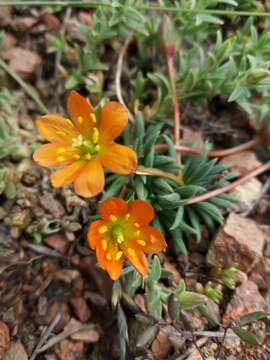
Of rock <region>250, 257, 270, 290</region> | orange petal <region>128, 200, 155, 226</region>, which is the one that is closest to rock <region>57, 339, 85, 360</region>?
orange petal <region>128, 200, 155, 226</region>

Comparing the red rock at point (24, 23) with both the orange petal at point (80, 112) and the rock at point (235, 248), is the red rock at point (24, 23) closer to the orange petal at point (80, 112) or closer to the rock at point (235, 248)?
the orange petal at point (80, 112)

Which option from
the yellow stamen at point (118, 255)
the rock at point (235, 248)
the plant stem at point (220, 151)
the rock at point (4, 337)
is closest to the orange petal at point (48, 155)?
the yellow stamen at point (118, 255)

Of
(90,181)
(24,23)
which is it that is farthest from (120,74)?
(90,181)

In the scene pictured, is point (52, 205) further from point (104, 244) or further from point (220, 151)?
point (220, 151)

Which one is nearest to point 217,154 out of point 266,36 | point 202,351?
point 266,36

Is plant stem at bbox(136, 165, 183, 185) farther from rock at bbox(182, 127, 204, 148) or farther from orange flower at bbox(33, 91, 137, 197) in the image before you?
rock at bbox(182, 127, 204, 148)

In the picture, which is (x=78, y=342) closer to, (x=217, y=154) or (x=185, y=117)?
(x=217, y=154)
